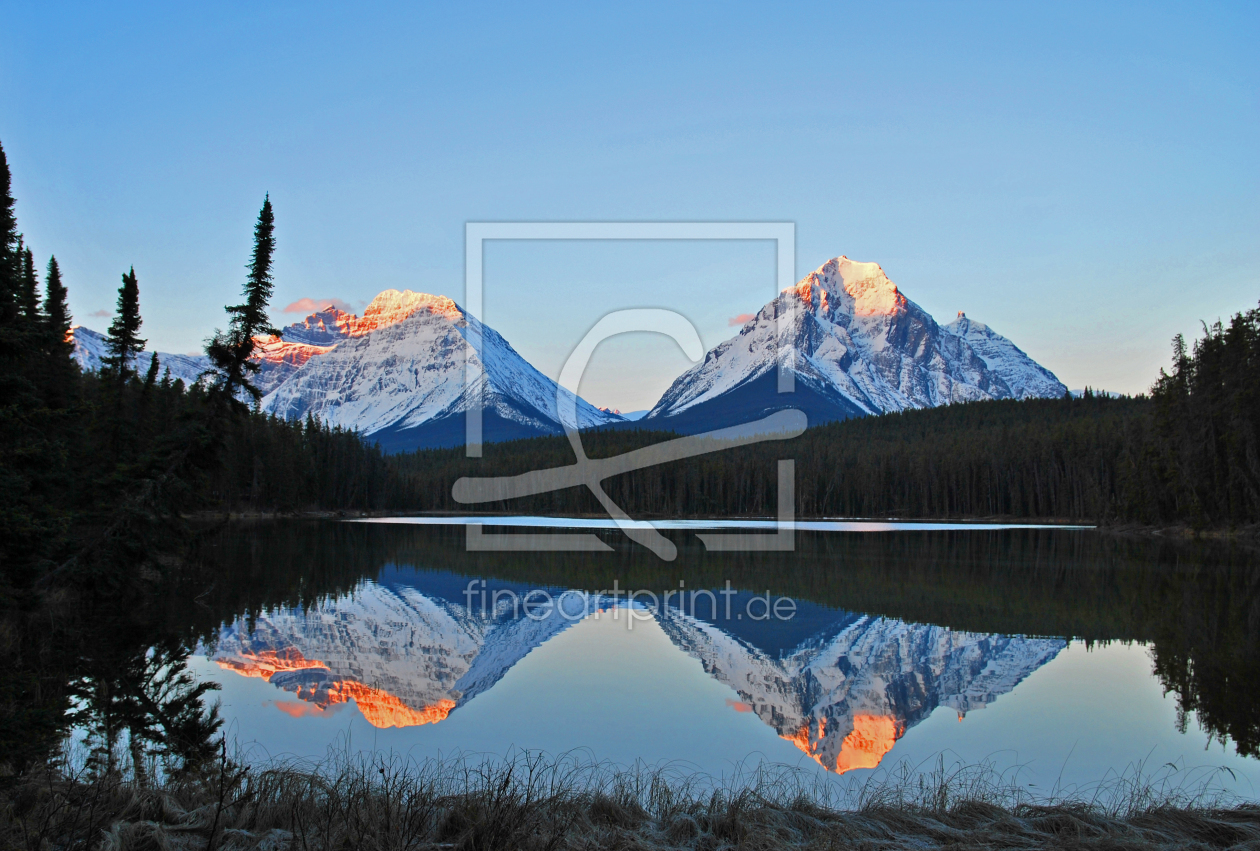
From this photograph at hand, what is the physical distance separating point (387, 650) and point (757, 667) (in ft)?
28.3

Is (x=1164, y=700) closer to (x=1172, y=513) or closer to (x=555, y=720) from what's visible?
(x=555, y=720)

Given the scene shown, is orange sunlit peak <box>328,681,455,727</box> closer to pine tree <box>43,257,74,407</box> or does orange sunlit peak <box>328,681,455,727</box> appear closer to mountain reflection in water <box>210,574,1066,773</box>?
mountain reflection in water <box>210,574,1066,773</box>

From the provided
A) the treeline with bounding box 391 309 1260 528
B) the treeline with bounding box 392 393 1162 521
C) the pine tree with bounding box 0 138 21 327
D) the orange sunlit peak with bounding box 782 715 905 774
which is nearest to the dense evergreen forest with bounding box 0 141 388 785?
the pine tree with bounding box 0 138 21 327

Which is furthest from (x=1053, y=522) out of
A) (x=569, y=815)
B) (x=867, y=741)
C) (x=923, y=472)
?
(x=569, y=815)

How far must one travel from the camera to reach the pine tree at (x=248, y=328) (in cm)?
2581

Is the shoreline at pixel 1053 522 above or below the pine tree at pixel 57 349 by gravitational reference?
below

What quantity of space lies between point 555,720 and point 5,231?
655 inches

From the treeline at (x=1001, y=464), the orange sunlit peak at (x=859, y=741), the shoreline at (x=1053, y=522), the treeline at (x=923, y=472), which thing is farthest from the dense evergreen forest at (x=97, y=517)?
the treeline at (x=923, y=472)

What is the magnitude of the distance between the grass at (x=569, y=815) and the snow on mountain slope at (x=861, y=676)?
113 inches

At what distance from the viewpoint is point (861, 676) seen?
56.5 feet

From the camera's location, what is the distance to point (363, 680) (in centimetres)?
1636

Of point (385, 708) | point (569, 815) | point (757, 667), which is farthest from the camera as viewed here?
point (757, 667)

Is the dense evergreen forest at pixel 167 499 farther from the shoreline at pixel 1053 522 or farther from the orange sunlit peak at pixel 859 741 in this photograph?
the orange sunlit peak at pixel 859 741

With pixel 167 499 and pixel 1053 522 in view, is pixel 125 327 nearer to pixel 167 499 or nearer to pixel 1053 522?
pixel 167 499
